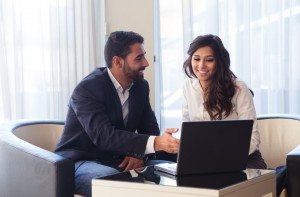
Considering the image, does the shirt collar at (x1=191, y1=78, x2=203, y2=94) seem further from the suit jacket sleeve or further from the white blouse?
the suit jacket sleeve

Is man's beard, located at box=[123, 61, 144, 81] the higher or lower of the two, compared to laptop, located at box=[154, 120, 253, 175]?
higher

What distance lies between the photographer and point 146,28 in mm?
3521

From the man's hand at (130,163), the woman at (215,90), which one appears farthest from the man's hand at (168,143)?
the woman at (215,90)

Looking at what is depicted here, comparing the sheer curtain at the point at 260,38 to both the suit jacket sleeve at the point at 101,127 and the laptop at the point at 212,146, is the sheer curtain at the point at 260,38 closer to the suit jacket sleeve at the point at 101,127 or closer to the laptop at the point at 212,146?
the suit jacket sleeve at the point at 101,127

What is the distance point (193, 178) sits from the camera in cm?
165

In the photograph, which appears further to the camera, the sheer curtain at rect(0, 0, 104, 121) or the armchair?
the sheer curtain at rect(0, 0, 104, 121)

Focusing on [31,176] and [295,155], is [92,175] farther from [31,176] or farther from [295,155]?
[295,155]

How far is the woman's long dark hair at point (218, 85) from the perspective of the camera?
2.36 m

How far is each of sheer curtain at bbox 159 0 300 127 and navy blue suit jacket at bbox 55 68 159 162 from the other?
1067mm

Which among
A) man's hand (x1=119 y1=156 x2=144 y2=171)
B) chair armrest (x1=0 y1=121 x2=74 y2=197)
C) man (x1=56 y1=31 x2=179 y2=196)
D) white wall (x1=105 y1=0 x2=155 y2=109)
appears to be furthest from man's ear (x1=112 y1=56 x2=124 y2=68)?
white wall (x1=105 y1=0 x2=155 y2=109)

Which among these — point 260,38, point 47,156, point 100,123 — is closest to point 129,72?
point 100,123

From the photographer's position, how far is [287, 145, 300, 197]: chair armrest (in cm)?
194

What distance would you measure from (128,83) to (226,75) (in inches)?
21.6

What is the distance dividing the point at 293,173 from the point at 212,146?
0.53 m
